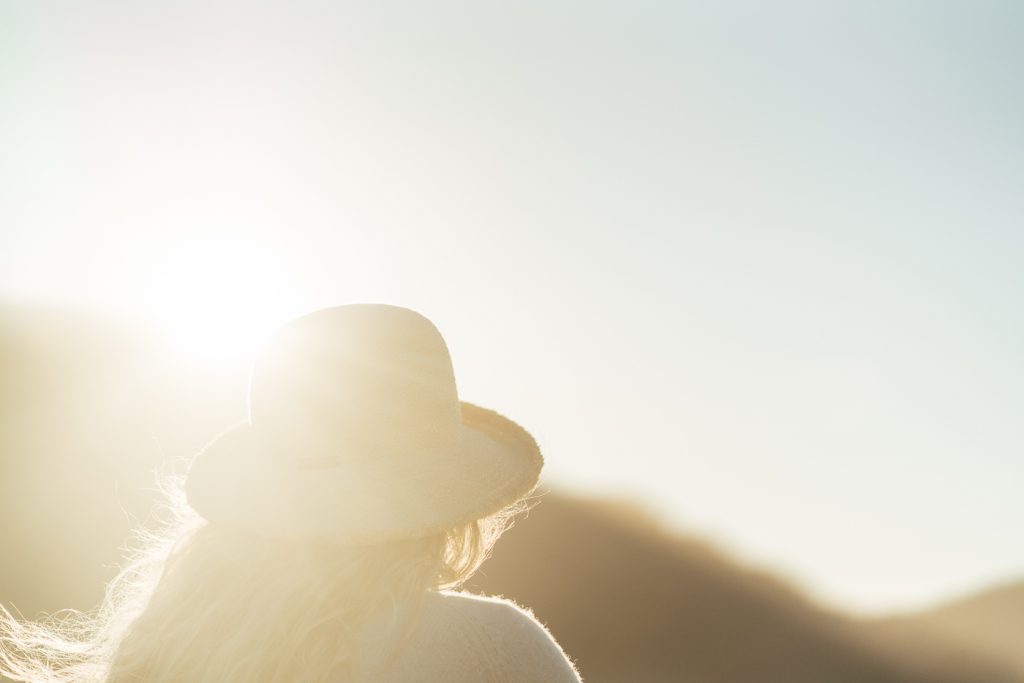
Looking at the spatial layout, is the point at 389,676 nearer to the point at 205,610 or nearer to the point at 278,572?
the point at 278,572

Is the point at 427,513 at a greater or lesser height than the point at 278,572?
greater

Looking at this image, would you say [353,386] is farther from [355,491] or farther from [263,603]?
[263,603]

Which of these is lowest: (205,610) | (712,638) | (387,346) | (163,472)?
(712,638)

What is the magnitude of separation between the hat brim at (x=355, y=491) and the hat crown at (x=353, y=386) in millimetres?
55

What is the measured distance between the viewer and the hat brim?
208cm

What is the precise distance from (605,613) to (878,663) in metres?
7.17

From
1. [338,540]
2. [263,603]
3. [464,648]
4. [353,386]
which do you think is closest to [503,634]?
[464,648]

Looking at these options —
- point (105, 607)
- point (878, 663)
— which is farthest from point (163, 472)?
point (878, 663)

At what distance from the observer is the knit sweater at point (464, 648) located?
79.5 inches

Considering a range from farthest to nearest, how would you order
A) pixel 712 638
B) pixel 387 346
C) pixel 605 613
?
pixel 712 638 < pixel 605 613 < pixel 387 346

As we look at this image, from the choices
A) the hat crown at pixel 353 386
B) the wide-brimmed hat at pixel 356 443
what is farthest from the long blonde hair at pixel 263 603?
the hat crown at pixel 353 386

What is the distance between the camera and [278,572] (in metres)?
2.10

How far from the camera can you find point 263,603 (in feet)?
6.78

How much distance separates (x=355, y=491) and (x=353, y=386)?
312mm
